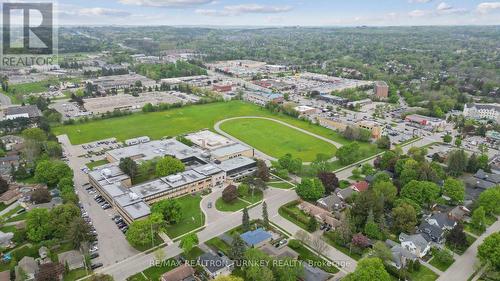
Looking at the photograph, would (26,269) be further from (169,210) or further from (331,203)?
(331,203)

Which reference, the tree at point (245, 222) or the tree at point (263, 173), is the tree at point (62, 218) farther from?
the tree at point (263, 173)

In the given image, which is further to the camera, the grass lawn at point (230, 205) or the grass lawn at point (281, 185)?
the grass lawn at point (281, 185)

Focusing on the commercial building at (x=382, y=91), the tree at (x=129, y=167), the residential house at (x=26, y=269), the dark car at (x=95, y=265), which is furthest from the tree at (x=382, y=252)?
the commercial building at (x=382, y=91)

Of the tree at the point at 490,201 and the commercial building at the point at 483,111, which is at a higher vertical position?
the commercial building at the point at 483,111

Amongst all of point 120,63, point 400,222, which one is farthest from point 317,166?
point 120,63

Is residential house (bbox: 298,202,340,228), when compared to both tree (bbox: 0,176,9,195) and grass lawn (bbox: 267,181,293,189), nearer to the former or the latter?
grass lawn (bbox: 267,181,293,189)

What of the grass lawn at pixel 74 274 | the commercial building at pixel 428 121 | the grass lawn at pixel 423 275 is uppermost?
the commercial building at pixel 428 121

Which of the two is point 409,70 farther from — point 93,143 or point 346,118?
point 93,143
